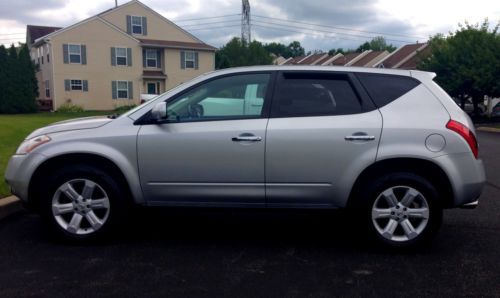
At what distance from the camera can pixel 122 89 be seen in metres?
38.0

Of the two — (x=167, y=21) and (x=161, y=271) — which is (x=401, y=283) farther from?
(x=167, y=21)

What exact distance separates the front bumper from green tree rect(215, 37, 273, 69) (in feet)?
138

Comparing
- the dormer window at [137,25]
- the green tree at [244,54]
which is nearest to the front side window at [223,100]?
the dormer window at [137,25]

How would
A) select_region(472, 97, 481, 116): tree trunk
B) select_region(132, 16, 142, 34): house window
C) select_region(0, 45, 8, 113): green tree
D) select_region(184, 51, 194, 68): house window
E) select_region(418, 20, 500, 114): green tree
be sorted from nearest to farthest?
1. select_region(418, 20, 500, 114): green tree
2. select_region(472, 97, 481, 116): tree trunk
3. select_region(0, 45, 8, 113): green tree
4. select_region(132, 16, 142, 34): house window
5. select_region(184, 51, 194, 68): house window

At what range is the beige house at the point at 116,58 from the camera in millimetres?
35812

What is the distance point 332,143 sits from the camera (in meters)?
4.57

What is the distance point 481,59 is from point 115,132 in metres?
27.7

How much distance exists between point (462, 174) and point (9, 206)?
515cm

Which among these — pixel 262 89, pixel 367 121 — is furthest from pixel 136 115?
pixel 367 121

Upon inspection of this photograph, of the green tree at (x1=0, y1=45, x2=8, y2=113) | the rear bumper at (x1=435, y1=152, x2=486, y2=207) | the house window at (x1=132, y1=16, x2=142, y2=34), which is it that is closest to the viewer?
the rear bumper at (x1=435, y1=152, x2=486, y2=207)

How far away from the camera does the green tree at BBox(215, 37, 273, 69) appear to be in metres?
46.6

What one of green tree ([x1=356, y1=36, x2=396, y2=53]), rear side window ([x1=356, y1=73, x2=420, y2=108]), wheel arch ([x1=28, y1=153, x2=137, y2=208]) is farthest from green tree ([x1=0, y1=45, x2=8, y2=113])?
green tree ([x1=356, y1=36, x2=396, y2=53])

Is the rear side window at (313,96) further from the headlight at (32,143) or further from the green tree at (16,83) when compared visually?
the green tree at (16,83)

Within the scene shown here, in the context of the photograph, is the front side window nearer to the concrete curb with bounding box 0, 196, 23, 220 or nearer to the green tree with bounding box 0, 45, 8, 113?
the concrete curb with bounding box 0, 196, 23, 220
